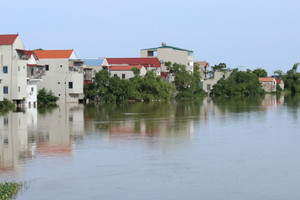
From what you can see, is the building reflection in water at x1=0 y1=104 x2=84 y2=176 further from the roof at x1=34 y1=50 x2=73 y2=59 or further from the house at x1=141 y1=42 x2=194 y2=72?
the house at x1=141 y1=42 x2=194 y2=72

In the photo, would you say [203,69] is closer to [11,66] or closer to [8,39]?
[11,66]

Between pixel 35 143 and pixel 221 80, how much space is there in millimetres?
69504

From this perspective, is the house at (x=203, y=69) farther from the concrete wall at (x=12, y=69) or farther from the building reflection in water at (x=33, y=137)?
the building reflection in water at (x=33, y=137)

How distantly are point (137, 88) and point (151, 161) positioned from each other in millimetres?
46038

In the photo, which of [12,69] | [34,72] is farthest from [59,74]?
[12,69]

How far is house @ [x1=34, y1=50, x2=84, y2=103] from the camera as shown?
56.0 metres

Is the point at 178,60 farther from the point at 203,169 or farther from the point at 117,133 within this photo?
the point at 203,169

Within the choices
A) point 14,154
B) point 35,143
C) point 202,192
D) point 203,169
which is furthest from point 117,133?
point 202,192

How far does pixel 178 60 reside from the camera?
91812mm

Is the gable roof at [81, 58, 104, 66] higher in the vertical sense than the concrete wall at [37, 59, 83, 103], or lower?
higher

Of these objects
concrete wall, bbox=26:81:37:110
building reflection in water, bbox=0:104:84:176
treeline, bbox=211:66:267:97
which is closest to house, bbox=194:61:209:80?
treeline, bbox=211:66:267:97

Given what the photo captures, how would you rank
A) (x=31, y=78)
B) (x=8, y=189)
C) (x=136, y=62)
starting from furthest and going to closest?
(x=136, y=62) < (x=31, y=78) < (x=8, y=189)

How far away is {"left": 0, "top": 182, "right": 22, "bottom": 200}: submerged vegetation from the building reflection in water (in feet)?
7.60

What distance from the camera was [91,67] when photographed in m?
64.6
